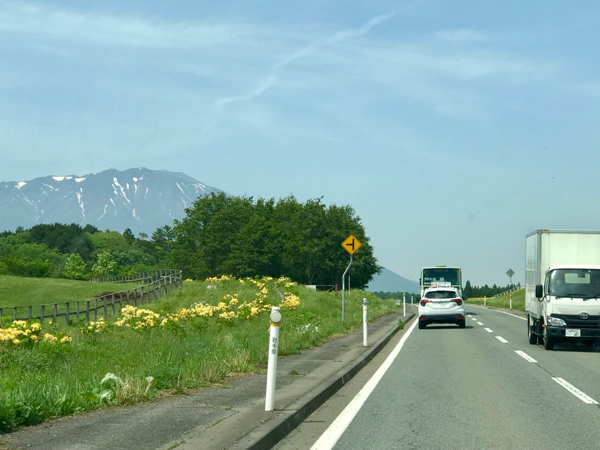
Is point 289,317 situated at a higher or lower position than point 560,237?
lower

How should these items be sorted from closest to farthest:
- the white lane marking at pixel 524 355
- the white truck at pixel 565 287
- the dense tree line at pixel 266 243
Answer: the white lane marking at pixel 524 355 < the white truck at pixel 565 287 < the dense tree line at pixel 266 243

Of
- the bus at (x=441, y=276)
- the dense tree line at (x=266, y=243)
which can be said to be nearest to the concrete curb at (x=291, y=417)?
the bus at (x=441, y=276)

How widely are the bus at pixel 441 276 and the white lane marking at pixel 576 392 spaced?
100 feet

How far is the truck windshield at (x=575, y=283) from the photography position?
58.3ft

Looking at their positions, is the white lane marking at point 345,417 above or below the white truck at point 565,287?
below

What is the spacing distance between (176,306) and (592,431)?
3238 cm

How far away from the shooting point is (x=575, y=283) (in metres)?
17.9

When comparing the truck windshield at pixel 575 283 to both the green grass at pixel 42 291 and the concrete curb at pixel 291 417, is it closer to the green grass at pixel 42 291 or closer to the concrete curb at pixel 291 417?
the concrete curb at pixel 291 417

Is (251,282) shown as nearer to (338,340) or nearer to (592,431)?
(338,340)

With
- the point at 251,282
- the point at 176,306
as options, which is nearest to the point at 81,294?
the point at 251,282

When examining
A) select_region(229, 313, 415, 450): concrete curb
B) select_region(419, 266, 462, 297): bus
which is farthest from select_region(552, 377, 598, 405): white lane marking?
select_region(419, 266, 462, 297): bus

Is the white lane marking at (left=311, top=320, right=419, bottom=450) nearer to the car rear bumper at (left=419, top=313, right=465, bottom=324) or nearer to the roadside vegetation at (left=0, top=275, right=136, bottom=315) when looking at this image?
the car rear bumper at (left=419, top=313, right=465, bottom=324)

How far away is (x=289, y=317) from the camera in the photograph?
74.0 ft

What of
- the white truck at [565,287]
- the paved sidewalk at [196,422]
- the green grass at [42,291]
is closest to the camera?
the paved sidewalk at [196,422]
